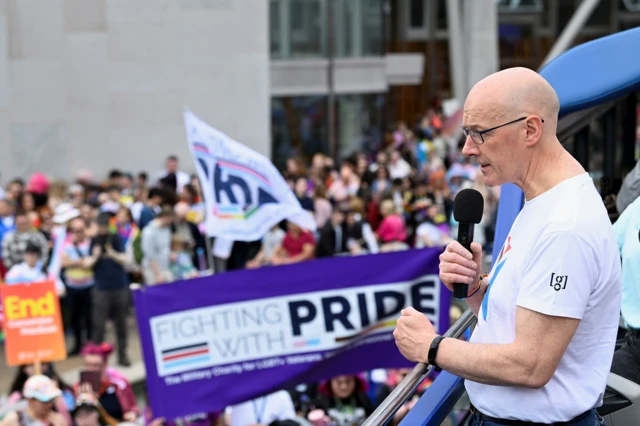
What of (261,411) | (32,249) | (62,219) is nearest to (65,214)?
(62,219)

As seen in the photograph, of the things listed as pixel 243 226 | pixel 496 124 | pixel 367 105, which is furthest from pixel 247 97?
pixel 496 124

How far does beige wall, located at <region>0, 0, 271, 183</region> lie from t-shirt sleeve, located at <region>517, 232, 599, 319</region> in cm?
1788

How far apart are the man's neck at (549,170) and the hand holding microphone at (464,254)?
10.2 inches

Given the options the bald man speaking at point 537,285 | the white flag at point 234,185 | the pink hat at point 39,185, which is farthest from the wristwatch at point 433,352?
the pink hat at point 39,185

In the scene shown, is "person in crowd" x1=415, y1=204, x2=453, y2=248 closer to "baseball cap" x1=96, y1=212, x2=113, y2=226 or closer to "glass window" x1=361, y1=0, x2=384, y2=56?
"baseball cap" x1=96, y1=212, x2=113, y2=226

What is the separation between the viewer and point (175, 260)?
12258mm

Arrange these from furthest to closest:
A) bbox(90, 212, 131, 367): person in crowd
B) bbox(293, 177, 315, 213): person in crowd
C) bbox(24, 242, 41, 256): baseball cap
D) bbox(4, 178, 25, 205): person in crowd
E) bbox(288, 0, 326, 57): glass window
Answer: bbox(288, 0, 326, 57): glass window
bbox(293, 177, 315, 213): person in crowd
bbox(4, 178, 25, 205): person in crowd
bbox(90, 212, 131, 367): person in crowd
bbox(24, 242, 41, 256): baseball cap

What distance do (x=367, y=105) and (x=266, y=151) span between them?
8383mm

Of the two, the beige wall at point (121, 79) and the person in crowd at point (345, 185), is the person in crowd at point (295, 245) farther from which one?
the beige wall at point (121, 79)

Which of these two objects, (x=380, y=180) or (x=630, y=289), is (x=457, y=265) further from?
(x=380, y=180)

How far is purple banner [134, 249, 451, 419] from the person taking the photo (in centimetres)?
701

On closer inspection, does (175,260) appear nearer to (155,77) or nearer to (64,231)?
(64,231)

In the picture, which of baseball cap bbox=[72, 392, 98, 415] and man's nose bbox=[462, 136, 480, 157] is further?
baseball cap bbox=[72, 392, 98, 415]

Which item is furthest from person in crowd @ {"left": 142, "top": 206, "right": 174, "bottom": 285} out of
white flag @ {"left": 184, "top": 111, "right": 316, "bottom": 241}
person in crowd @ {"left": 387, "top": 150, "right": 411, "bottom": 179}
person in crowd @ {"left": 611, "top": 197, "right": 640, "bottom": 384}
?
person in crowd @ {"left": 611, "top": 197, "right": 640, "bottom": 384}
